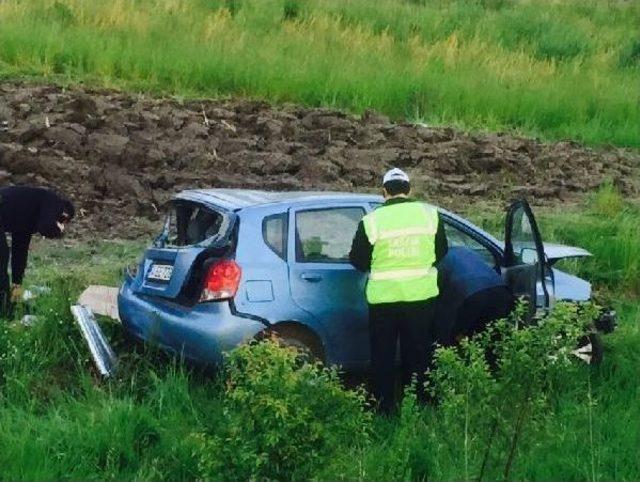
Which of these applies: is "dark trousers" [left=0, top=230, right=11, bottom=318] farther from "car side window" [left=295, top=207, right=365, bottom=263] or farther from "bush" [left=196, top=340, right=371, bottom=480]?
"bush" [left=196, top=340, right=371, bottom=480]

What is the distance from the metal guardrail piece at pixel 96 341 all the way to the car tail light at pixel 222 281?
→ 0.83 metres

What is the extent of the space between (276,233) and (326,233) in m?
0.47

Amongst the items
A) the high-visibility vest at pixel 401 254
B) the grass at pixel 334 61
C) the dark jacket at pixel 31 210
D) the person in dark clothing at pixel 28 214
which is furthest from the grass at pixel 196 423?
the grass at pixel 334 61

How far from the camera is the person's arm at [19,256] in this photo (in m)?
11.3

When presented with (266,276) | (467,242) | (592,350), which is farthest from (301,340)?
Answer: (592,350)

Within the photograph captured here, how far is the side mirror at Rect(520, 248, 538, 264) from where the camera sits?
9977 millimetres

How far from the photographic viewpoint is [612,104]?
2509cm

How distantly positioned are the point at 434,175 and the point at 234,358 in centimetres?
1131

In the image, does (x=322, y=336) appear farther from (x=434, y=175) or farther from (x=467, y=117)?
(x=467, y=117)

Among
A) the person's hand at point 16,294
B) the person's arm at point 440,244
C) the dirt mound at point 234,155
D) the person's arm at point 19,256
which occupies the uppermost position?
the person's arm at point 440,244

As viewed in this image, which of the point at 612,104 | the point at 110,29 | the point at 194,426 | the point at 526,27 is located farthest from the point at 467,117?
the point at 194,426

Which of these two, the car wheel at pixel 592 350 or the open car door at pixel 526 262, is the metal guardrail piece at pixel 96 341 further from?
the car wheel at pixel 592 350

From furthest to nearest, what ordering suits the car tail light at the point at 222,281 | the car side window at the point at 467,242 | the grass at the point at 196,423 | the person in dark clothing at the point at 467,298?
the car side window at the point at 467,242 → the person in dark clothing at the point at 467,298 → the car tail light at the point at 222,281 → the grass at the point at 196,423

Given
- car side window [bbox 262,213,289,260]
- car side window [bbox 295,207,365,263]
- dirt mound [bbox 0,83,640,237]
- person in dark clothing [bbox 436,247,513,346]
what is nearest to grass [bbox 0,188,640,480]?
person in dark clothing [bbox 436,247,513,346]
